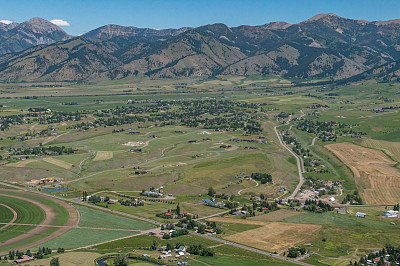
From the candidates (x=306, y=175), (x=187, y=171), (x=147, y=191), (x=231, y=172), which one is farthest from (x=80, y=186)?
(x=306, y=175)

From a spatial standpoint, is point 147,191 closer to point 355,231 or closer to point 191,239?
point 191,239

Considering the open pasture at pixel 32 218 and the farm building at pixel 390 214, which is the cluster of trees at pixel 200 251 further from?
the farm building at pixel 390 214

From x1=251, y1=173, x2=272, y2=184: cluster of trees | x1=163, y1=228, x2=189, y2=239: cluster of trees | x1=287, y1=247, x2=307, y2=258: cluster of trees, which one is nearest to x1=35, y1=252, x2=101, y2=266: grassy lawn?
x1=163, y1=228, x2=189, y2=239: cluster of trees

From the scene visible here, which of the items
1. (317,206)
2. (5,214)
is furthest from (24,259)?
(317,206)

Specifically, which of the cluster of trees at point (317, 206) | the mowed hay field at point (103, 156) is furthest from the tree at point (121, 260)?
the mowed hay field at point (103, 156)

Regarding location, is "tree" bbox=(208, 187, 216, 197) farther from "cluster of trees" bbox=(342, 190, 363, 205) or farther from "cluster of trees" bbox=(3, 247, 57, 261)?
"cluster of trees" bbox=(3, 247, 57, 261)

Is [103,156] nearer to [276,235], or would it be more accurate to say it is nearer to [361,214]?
[276,235]
